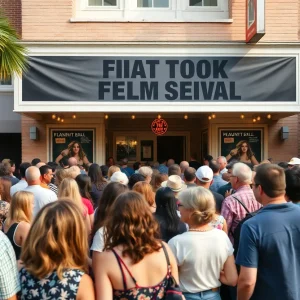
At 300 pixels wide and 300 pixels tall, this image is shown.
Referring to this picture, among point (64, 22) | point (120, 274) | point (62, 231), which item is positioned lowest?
point (120, 274)

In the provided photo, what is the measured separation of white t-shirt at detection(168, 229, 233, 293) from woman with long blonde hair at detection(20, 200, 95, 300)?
1044 millimetres

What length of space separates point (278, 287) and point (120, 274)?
123 centimetres

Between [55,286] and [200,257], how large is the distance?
1.30 meters

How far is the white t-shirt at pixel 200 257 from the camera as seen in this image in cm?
358

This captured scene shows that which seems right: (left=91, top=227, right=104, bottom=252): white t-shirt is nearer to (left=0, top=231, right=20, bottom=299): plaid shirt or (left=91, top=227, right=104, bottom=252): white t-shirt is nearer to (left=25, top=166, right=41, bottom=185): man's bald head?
(left=0, top=231, right=20, bottom=299): plaid shirt

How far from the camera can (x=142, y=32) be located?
13117mm

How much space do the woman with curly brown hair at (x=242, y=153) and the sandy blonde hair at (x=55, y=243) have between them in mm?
11671

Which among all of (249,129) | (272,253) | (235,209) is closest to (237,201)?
(235,209)

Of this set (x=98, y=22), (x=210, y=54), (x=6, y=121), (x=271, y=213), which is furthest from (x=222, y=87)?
(x=271, y=213)

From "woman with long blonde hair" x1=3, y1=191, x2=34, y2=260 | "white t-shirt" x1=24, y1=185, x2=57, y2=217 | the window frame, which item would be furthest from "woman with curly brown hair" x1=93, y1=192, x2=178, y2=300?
the window frame

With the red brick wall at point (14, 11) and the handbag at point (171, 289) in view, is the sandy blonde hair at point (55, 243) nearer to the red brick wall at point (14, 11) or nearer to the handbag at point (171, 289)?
the handbag at point (171, 289)

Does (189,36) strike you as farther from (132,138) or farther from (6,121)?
(6,121)

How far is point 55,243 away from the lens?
8.76 ft

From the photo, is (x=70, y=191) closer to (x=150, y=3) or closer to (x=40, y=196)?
(x=40, y=196)
